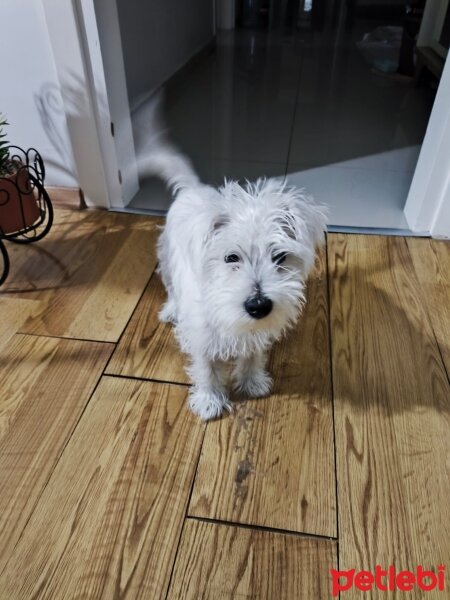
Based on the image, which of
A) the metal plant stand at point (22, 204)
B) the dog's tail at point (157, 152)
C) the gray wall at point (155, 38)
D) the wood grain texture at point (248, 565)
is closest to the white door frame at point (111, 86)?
the dog's tail at point (157, 152)

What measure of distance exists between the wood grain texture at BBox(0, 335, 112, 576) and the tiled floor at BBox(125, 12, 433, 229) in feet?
3.02

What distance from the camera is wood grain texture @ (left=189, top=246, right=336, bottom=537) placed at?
3.27ft

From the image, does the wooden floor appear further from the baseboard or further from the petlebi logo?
the baseboard

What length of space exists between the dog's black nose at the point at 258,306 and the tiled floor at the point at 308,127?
1.21 meters

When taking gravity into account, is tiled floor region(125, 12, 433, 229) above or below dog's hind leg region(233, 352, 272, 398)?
below

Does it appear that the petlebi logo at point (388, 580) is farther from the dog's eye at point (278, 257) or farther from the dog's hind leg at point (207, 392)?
the dog's eye at point (278, 257)

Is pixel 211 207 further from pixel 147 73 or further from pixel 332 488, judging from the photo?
pixel 147 73

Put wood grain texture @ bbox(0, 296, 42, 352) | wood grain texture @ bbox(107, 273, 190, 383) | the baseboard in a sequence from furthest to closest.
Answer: the baseboard
wood grain texture @ bbox(0, 296, 42, 352)
wood grain texture @ bbox(107, 273, 190, 383)

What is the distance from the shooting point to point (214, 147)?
2.60 m

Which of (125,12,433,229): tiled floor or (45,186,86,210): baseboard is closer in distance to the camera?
(45,186,86,210): baseboard

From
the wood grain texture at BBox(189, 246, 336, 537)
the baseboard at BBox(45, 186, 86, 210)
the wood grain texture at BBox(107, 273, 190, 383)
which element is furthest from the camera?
the baseboard at BBox(45, 186, 86, 210)

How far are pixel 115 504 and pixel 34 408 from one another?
1.18ft

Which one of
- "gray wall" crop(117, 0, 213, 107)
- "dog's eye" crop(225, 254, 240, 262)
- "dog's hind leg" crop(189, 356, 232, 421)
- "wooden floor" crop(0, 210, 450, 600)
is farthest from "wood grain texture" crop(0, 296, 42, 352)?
"gray wall" crop(117, 0, 213, 107)

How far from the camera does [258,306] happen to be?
0.89 meters
